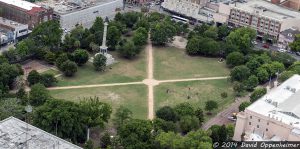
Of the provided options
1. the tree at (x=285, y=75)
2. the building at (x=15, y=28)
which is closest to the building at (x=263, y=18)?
the tree at (x=285, y=75)

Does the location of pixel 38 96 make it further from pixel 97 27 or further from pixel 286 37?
pixel 286 37

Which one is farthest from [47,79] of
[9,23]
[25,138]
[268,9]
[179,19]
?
[268,9]

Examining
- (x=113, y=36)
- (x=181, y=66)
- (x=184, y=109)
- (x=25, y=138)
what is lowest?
(x=25, y=138)

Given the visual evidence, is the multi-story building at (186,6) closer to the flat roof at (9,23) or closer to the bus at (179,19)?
the bus at (179,19)

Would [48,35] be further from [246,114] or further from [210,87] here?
[246,114]

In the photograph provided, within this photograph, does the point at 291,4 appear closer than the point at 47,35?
No

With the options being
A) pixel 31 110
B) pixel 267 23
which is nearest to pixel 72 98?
pixel 31 110

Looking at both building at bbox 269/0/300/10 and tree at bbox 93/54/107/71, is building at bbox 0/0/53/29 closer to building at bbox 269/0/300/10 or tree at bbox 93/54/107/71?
tree at bbox 93/54/107/71
